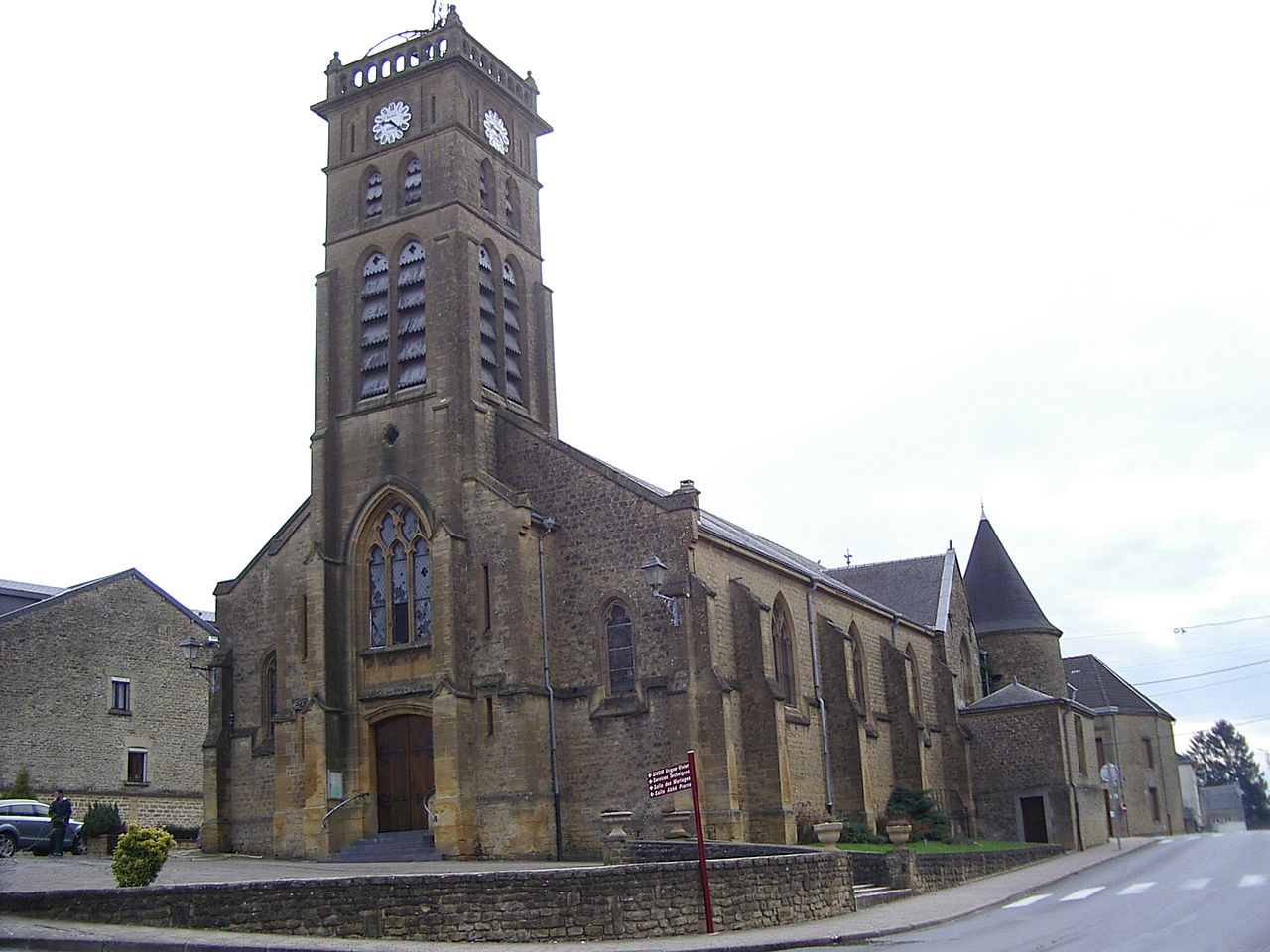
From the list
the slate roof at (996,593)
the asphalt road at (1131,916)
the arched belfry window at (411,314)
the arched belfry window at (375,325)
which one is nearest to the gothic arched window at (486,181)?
the arched belfry window at (411,314)

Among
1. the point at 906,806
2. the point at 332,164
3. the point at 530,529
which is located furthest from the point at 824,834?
the point at 332,164

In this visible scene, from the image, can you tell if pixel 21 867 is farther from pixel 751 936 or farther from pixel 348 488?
pixel 751 936

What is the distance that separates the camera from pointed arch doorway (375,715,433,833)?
31.9 meters

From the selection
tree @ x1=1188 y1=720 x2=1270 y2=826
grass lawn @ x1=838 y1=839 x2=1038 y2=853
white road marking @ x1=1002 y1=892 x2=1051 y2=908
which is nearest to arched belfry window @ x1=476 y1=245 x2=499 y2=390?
grass lawn @ x1=838 y1=839 x2=1038 y2=853

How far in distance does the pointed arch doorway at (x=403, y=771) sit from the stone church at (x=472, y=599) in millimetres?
70

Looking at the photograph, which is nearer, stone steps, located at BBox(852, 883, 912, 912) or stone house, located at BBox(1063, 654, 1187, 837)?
stone steps, located at BBox(852, 883, 912, 912)

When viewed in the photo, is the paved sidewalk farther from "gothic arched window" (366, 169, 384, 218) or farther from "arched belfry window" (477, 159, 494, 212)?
"arched belfry window" (477, 159, 494, 212)

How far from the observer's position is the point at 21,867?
2650 centimetres

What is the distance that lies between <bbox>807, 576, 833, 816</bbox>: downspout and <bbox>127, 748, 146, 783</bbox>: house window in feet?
78.6

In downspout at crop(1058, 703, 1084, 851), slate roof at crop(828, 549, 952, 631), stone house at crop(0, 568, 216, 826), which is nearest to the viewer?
stone house at crop(0, 568, 216, 826)

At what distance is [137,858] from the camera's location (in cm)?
2014

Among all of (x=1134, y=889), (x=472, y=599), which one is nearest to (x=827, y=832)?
(x=1134, y=889)

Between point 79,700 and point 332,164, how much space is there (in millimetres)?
20060

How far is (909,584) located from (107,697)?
30.8 m
